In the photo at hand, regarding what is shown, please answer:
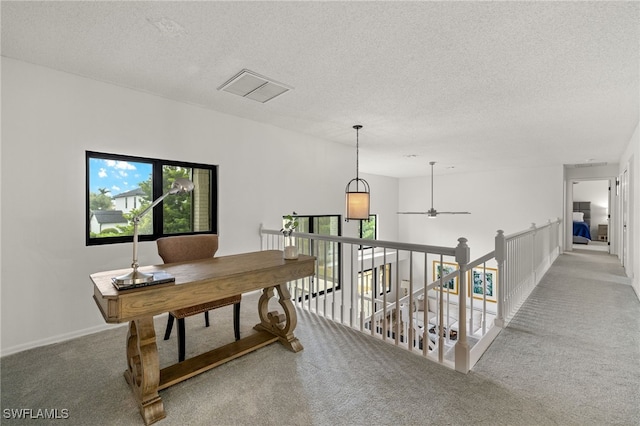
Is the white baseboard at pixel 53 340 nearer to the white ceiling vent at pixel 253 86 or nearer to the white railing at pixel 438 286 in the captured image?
the white railing at pixel 438 286

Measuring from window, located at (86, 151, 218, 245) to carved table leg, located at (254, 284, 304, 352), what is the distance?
4.91 ft

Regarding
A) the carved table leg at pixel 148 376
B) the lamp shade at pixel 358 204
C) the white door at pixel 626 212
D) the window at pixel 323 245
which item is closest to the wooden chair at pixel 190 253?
the carved table leg at pixel 148 376

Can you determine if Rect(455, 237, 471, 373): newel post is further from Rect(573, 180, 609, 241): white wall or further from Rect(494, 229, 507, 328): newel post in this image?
Rect(573, 180, 609, 241): white wall

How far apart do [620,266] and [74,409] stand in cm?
851

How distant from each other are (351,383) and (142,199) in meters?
2.81

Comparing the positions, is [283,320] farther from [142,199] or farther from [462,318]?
[142,199]

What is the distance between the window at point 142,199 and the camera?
2912 millimetres

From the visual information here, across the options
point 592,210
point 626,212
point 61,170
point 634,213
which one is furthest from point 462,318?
point 592,210

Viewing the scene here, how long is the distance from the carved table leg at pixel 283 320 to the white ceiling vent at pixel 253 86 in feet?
6.39

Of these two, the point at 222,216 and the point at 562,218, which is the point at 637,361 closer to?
the point at 222,216

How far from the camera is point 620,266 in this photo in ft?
19.1

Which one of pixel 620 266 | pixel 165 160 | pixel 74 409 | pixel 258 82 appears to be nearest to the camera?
pixel 74 409

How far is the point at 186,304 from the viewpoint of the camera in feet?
5.82

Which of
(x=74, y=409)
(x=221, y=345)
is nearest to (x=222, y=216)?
(x=221, y=345)
